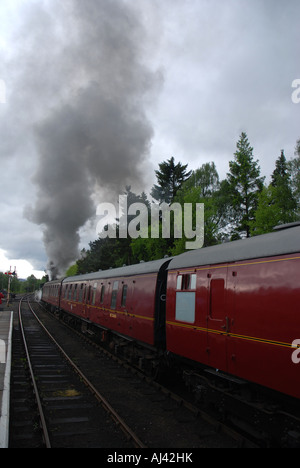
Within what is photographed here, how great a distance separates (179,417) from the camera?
7.04m

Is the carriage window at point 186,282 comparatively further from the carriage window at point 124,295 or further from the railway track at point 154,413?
the carriage window at point 124,295

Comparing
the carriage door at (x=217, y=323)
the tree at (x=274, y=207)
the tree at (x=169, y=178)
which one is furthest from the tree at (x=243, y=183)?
the carriage door at (x=217, y=323)

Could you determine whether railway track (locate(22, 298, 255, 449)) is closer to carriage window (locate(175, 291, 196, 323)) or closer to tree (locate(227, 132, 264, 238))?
carriage window (locate(175, 291, 196, 323))

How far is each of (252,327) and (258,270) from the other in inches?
35.3

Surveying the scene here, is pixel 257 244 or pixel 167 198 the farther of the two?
pixel 167 198

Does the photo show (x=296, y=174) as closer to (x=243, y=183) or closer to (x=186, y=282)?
(x=243, y=183)

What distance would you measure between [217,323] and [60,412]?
4.05 metres

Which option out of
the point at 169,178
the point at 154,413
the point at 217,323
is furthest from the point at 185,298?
the point at 169,178

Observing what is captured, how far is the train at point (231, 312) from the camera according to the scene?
184 inches

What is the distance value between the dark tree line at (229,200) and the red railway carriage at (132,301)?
550 inches
